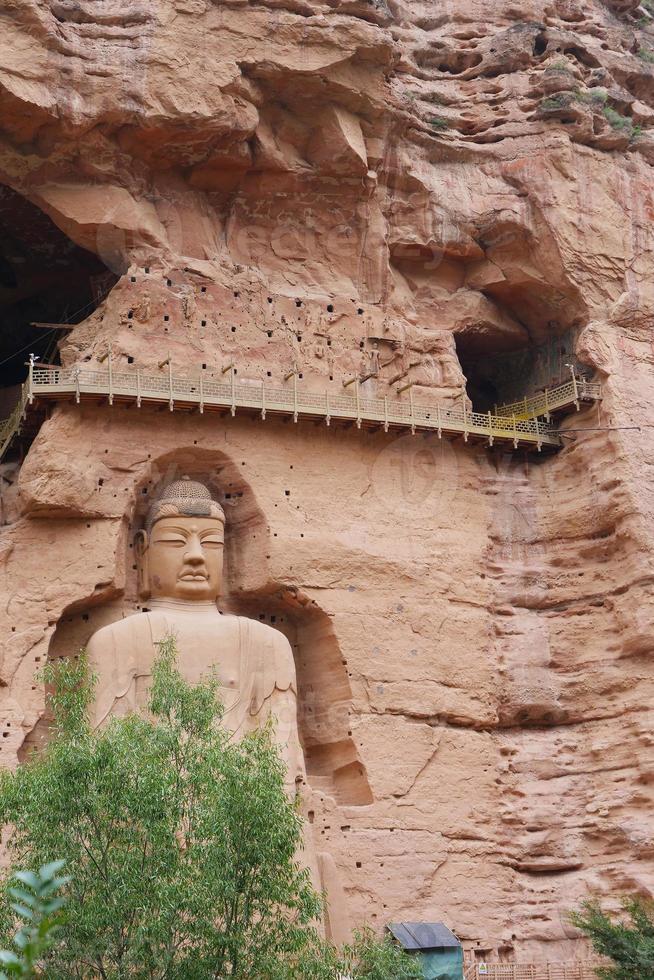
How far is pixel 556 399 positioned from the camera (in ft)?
66.0

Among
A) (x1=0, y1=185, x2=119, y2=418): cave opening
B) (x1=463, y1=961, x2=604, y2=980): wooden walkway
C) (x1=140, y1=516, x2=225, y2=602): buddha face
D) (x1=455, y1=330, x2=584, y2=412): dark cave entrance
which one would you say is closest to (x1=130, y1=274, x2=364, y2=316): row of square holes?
(x1=0, y1=185, x2=119, y2=418): cave opening

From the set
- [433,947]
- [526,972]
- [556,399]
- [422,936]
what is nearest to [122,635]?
[422,936]

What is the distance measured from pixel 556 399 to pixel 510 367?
66.1 inches

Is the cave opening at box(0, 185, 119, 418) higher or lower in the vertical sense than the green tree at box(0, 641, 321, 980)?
higher

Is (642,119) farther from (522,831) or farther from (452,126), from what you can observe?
(522,831)

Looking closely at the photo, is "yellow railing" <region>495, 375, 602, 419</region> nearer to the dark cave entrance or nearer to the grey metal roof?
the dark cave entrance

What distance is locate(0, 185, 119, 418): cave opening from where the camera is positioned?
20.0 meters

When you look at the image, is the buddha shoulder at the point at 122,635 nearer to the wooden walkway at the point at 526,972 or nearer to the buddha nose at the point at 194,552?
Result: the buddha nose at the point at 194,552


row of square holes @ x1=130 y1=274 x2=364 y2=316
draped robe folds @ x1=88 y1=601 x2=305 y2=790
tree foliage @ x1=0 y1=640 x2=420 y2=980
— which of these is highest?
row of square holes @ x1=130 y1=274 x2=364 y2=316

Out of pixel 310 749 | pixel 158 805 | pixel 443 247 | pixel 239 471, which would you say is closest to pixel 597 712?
pixel 310 749

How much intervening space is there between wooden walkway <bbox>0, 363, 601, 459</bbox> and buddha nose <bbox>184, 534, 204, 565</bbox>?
165 centimetres

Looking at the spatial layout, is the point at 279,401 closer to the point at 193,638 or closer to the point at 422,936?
the point at 193,638

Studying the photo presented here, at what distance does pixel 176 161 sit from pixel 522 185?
470cm

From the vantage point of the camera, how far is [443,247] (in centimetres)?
2044
